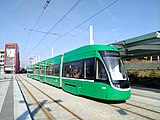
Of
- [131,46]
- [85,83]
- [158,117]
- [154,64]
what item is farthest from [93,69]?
[154,64]

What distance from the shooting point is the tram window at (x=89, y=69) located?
1099 centimetres

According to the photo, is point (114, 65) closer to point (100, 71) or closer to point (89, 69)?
point (100, 71)

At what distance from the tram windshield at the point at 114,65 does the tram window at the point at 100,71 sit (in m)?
0.30

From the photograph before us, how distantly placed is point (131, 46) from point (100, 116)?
9.47m

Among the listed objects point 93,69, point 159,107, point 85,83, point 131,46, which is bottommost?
point 159,107

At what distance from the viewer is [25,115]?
7.59m

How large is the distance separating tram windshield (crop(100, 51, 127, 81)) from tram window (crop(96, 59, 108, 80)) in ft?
0.98

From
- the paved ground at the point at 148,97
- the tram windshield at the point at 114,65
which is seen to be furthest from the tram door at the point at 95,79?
the paved ground at the point at 148,97

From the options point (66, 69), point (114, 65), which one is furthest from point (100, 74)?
point (66, 69)

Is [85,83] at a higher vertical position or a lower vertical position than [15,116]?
higher

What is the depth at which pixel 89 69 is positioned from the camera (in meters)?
11.4

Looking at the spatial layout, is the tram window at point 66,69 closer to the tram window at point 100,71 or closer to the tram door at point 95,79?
the tram door at point 95,79

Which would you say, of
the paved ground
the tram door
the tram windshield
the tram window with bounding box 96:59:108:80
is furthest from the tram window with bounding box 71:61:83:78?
the paved ground

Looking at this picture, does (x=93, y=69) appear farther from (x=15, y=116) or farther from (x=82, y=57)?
(x=15, y=116)
